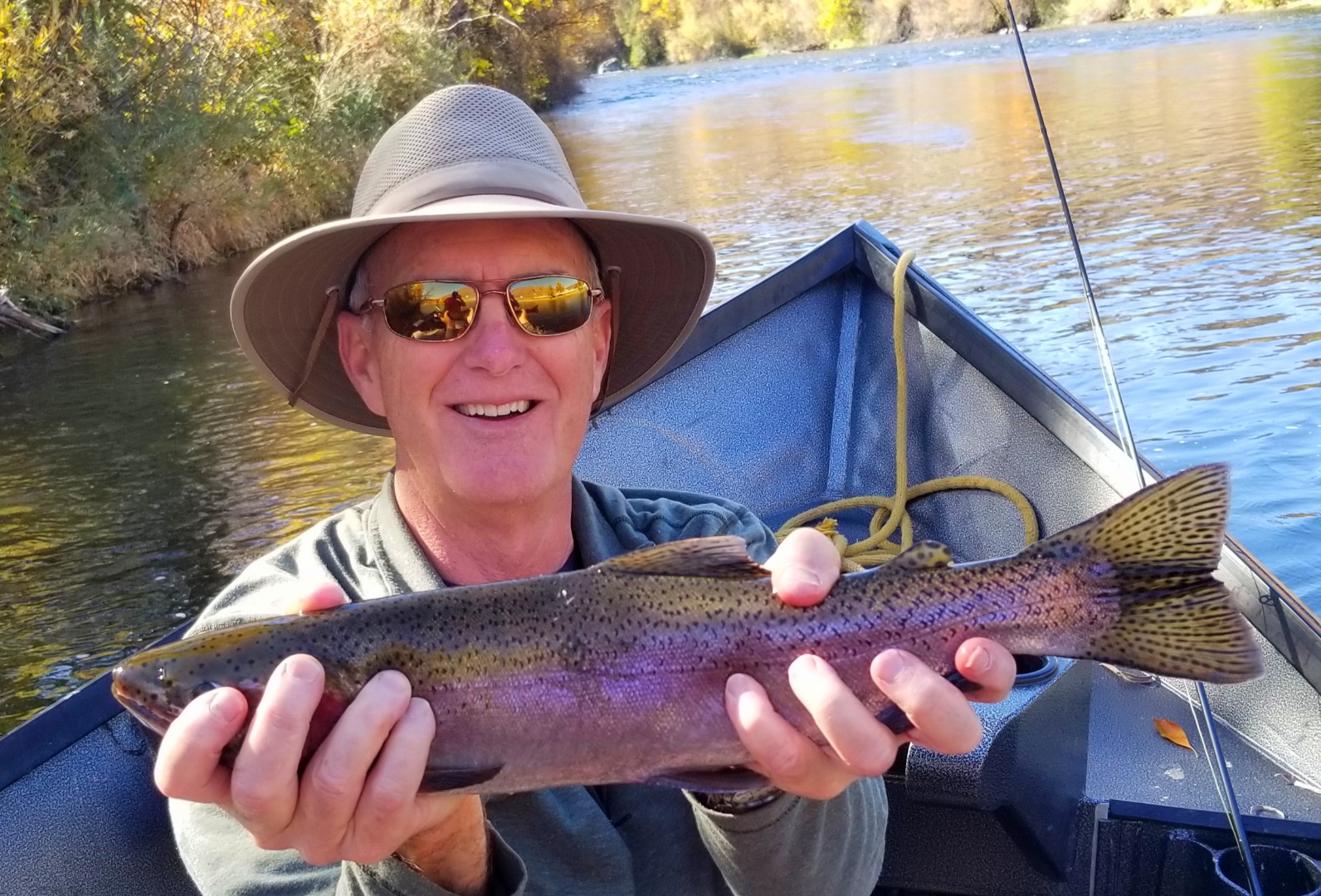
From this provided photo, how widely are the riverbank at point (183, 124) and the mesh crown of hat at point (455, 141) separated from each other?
34.0 feet

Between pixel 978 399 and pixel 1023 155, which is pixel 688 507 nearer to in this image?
pixel 978 399

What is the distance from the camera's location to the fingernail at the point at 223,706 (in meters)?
1.92

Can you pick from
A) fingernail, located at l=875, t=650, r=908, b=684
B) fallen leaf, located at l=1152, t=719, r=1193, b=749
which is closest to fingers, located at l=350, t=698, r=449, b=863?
fingernail, located at l=875, t=650, r=908, b=684

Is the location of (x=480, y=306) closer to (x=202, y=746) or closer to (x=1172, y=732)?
(x=202, y=746)

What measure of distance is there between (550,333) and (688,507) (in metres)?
0.58

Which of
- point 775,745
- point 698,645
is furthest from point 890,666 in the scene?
point 698,645

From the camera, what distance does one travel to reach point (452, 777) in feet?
6.70

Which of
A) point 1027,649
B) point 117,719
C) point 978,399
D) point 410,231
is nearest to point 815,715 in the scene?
point 1027,649

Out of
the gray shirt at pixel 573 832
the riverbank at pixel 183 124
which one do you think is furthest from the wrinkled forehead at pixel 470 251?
the riverbank at pixel 183 124

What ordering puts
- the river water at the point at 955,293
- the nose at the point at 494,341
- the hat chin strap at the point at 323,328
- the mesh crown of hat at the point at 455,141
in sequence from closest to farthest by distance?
1. the nose at the point at 494,341
2. the mesh crown of hat at the point at 455,141
3. the hat chin strap at the point at 323,328
4. the river water at the point at 955,293

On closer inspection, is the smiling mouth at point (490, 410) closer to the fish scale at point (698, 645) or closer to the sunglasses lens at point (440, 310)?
the sunglasses lens at point (440, 310)

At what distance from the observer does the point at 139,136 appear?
60.5 feet

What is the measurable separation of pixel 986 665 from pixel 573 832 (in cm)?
85

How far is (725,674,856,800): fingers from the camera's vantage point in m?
2.05
